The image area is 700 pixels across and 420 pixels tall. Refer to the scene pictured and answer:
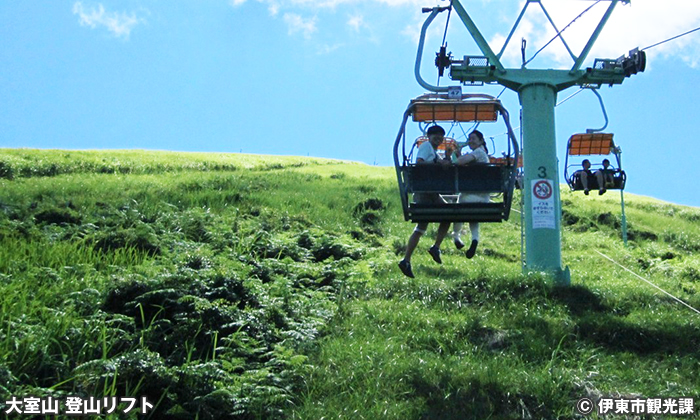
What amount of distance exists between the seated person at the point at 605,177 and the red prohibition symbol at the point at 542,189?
3.38 meters

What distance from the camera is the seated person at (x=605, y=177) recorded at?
16.2 metres

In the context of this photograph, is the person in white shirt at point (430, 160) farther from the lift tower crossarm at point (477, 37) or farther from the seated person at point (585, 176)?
the seated person at point (585, 176)

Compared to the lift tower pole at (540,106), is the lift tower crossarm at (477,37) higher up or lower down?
higher up

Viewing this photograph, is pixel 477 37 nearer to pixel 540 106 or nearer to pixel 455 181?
pixel 540 106

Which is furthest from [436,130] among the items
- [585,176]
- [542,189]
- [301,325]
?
[585,176]

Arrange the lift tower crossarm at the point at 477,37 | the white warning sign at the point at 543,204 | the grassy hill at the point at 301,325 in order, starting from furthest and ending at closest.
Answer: the lift tower crossarm at the point at 477,37 → the white warning sign at the point at 543,204 → the grassy hill at the point at 301,325

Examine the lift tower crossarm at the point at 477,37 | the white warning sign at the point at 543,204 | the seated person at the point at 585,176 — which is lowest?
the white warning sign at the point at 543,204

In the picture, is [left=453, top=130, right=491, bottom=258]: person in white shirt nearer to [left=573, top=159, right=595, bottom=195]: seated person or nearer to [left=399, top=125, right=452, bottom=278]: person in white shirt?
[left=399, top=125, right=452, bottom=278]: person in white shirt

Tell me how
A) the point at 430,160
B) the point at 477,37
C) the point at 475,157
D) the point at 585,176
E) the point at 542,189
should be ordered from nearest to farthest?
the point at 430,160, the point at 475,157, the point at 542,189, the point at 477,37, the point at 585,176

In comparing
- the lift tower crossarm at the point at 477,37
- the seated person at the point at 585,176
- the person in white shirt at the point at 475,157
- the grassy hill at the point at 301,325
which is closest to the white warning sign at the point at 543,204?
the grassy hill at the point at 301,325

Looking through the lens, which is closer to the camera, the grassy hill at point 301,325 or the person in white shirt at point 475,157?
the grassy hill at point 301,325

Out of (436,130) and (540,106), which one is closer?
(436,130)

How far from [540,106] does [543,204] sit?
1.88 metres

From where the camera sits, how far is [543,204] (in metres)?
13.3
